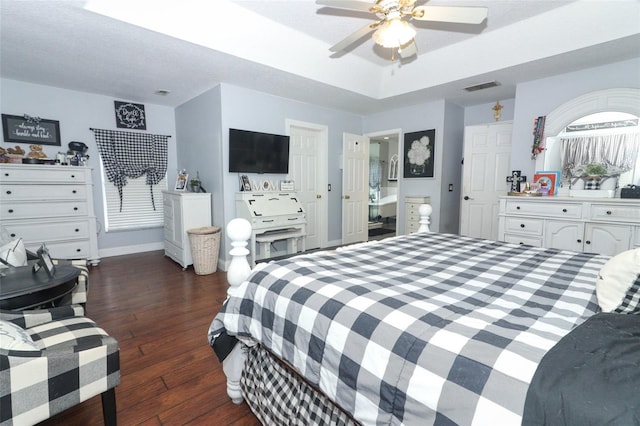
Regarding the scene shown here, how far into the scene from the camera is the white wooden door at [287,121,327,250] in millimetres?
4496

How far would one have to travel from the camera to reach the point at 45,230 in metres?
3.42

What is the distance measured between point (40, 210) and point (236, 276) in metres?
3.50

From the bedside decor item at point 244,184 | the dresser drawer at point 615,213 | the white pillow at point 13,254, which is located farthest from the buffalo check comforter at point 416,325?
the bedside decor item at point 244,184

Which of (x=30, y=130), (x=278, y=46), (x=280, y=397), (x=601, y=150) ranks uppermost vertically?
(x=278, y=46)

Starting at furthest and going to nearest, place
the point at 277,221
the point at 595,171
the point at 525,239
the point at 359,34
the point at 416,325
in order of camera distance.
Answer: the point at 277,221 < the point at 525,239 < the point at 595,171 < the point at 359,34 < the point at 416,325

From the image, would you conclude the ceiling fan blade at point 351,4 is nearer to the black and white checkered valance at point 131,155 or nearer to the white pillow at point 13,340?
the white pillow at point 13,340

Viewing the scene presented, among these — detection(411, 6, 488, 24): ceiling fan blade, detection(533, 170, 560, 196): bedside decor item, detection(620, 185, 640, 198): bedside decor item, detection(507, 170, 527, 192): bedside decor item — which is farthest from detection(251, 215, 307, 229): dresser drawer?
detection(620, 185, 640, 198): bedside decor item

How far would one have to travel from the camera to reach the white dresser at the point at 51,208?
324 cm

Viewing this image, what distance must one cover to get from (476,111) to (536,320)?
4799 mm

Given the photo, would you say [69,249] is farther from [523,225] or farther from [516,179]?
[516,179]

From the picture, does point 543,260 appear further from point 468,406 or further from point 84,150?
point 84,150

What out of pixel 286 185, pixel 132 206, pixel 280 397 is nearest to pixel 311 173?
pixel 286 185

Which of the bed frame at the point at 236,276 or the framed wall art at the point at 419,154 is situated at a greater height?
the framed wall art at the point at 419,154

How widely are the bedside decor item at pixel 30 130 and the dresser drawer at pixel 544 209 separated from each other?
5.83 m
